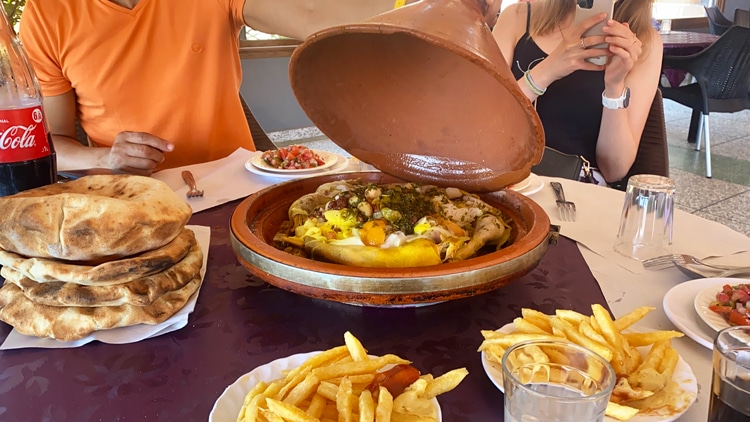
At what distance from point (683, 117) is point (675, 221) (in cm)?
686

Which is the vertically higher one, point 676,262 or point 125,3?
point 125,3

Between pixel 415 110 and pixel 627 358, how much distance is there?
733 mm

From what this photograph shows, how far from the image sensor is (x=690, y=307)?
103cm

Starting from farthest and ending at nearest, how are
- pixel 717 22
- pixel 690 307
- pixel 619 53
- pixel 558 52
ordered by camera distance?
pixel 717 22
pixel 558 52
pixel 619 53
pixel 690 307

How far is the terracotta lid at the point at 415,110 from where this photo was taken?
1130 mm

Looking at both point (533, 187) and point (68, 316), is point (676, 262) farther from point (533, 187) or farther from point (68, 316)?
point (68, 316)

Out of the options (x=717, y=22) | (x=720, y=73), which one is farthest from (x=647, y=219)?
(x=717, y=22)

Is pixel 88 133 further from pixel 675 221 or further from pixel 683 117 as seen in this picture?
pixel 683 117

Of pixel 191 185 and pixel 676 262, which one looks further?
pixel 191 185

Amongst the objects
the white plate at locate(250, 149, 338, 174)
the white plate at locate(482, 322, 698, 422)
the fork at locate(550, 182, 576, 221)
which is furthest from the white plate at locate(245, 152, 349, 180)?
the white plate at locate(482, 322, 698, 422)

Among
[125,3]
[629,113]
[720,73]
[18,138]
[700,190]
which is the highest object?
[125,3]

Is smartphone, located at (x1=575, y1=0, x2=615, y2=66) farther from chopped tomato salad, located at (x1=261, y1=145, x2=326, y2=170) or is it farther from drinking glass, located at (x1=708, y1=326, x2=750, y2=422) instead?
drinking glass, located at (x1=708, y1=326, x2=750, y2=422)

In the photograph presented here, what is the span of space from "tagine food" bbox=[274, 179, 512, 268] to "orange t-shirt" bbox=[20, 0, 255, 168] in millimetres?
1205

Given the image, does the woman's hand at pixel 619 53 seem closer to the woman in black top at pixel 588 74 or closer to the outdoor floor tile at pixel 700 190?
the woman in black top at pixel 588 74
